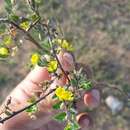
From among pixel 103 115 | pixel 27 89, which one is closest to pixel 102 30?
pixel 103 115

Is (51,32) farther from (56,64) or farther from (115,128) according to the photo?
(115,128)

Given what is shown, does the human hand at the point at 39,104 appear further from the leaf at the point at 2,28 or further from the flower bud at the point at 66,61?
the leaf at the point at 2,28

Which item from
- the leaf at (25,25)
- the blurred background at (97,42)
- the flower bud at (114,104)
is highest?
the blurred background at (97,42)

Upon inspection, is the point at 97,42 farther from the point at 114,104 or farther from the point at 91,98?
the point at 91,98

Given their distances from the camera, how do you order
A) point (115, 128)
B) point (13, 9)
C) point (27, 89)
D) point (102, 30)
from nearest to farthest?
point (13, 9) → point (27, 89) → point (115, 128) → point (102, 30)

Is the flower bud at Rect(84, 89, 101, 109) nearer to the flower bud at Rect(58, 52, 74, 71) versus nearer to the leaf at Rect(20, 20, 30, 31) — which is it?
the flower bud at Rect(58, 52, 74, 71)

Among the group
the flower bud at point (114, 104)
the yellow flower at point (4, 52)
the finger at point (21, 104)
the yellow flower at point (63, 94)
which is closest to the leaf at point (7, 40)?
the yellow flower at point (4, 52)

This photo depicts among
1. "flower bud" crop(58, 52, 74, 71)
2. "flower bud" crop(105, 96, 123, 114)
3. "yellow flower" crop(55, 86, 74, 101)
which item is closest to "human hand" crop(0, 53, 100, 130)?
"flower bud" crop(58, 52, 74, 71)

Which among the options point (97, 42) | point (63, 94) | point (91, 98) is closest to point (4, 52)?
point (63, 94)
